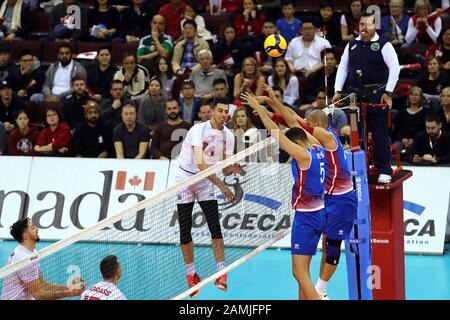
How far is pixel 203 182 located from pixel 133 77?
25.9 feet

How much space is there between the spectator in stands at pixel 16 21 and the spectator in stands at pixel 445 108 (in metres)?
9.86

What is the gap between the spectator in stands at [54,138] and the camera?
835 inches

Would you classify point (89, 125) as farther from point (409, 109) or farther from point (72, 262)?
point (72, 262)

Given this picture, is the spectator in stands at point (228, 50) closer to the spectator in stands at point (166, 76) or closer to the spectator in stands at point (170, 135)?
the spectator in stands at point (166, 76)

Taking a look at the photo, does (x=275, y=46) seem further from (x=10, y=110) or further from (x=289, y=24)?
(x=10, y=110)

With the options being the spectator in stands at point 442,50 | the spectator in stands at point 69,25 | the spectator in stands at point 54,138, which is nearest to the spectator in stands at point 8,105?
the spectator in stands at point 54,138

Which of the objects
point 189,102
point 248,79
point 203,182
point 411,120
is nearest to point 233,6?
point 248,79

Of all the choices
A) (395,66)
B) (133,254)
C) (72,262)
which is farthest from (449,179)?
(72,262)

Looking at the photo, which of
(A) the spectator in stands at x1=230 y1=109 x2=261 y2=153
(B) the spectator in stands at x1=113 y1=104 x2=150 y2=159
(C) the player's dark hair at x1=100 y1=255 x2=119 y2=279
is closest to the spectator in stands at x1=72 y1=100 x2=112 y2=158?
(B) the spectator in stands at x1=113 y1=104 x2=150 y2=159

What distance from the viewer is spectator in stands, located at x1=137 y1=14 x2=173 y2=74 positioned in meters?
23.2

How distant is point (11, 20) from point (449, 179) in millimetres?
11061

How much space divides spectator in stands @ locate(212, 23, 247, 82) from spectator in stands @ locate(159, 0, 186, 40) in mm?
1335
